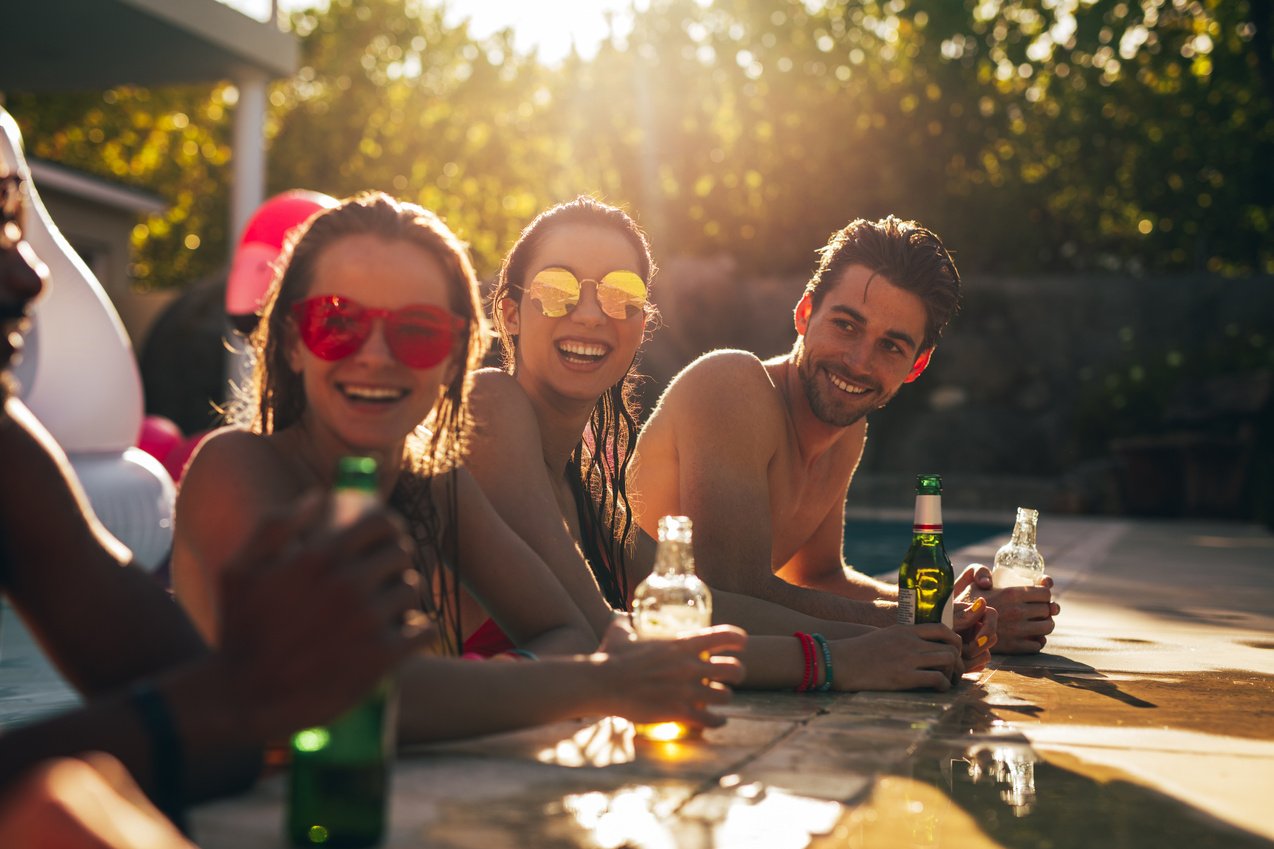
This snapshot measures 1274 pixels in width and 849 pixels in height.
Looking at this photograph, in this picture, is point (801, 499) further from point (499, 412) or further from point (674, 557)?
point (674, 557)

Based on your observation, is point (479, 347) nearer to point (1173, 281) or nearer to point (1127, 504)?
point (1127, 504)

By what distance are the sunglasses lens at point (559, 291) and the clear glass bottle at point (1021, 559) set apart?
5.79ft

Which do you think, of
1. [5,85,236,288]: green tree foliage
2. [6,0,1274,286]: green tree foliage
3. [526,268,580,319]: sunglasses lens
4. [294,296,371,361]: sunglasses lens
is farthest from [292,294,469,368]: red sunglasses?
[5,85,236,288]: green tree foliage

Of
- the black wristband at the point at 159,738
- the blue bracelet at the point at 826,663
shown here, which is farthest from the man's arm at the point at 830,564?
the black wristband at the point at 159,738

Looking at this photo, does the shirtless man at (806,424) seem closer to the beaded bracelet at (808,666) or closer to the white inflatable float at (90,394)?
the beaded bracelet at (808,666)

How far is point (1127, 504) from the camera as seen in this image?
1711cm

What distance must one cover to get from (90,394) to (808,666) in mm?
3988

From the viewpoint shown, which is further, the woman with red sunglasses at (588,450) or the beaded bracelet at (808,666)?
the beaded bracelet at (808,666)

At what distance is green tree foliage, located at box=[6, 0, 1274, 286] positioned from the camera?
2755 cm

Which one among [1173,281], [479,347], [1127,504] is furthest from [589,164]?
[479,347]

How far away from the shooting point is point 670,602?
308 centimetres

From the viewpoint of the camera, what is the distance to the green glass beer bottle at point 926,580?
3807 millimetres

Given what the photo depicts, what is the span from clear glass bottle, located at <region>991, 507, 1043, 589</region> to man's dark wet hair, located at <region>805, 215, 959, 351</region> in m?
0.71

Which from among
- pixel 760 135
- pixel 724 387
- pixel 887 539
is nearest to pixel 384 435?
pixel 724 387
